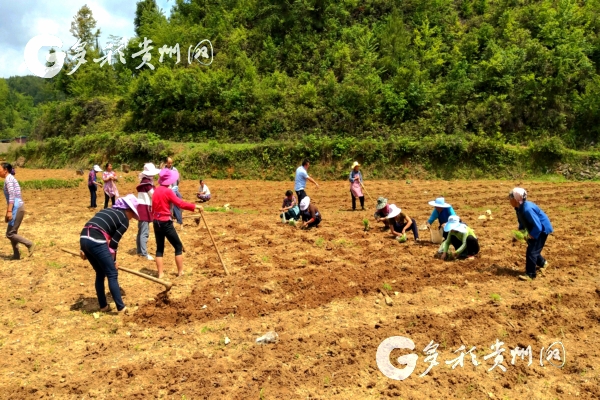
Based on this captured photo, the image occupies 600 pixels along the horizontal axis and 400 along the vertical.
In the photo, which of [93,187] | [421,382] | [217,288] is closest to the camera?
[421,382]

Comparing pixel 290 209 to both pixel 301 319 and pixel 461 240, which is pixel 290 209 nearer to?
pixel 461 240

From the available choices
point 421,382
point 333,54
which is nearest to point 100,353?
point 421,382

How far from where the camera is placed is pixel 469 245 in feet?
28.0

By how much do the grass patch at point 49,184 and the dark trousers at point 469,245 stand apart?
19.2 m

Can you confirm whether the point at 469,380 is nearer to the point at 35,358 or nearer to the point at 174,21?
the point at 35,358

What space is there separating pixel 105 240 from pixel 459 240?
6.26m

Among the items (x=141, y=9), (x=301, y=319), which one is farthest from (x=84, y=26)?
(x=301, y=319)

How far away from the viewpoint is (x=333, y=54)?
3139 cm

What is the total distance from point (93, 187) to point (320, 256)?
9.25m

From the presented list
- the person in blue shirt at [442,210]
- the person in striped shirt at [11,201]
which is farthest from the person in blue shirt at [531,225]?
the person in striped shirt at [11,201]

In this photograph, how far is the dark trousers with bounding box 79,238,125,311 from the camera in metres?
6.22

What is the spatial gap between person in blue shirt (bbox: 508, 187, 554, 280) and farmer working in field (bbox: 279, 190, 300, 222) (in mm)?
5813

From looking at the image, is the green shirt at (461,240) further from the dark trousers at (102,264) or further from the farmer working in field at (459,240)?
the dark trousers at (102,264)

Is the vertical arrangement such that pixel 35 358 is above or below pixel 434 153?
below
